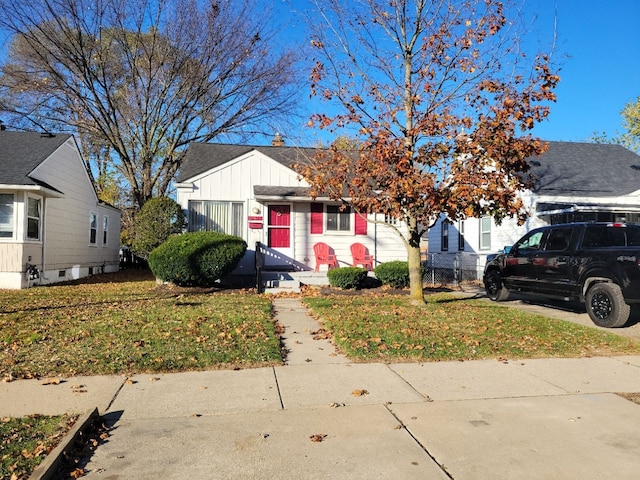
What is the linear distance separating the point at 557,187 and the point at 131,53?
18.5m

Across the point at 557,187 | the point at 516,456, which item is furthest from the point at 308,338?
the point at 557,187

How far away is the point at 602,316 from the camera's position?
8.79 m

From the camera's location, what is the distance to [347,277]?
13.5 meters

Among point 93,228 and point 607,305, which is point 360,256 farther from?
point 93,228

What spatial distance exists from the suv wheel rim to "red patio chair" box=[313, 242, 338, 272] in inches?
324

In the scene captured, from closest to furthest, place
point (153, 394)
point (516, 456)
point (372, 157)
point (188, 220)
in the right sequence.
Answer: point (516, 456)
point (153, 394)
point (372, 157)
point (188, 220)

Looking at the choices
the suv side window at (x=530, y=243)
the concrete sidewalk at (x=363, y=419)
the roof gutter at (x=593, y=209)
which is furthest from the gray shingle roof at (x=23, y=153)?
the roof gutter at (x=593, y=209)

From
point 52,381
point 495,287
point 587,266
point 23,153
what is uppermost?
point 23,153

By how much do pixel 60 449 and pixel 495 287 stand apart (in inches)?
427

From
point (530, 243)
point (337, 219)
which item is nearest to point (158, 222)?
point (337, 219)

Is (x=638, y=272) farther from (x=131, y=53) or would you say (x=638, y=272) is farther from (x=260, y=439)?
(x=131, y=53)

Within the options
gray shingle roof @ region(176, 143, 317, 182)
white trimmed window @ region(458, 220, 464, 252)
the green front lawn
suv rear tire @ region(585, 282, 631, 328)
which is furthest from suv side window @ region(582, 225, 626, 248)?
white trimmed window @ region(458, 220, 464, 252)

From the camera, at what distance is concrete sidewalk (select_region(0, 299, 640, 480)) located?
3.44m

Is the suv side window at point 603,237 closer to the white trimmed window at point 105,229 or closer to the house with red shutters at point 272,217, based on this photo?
the house with red shutters at point 272,217
